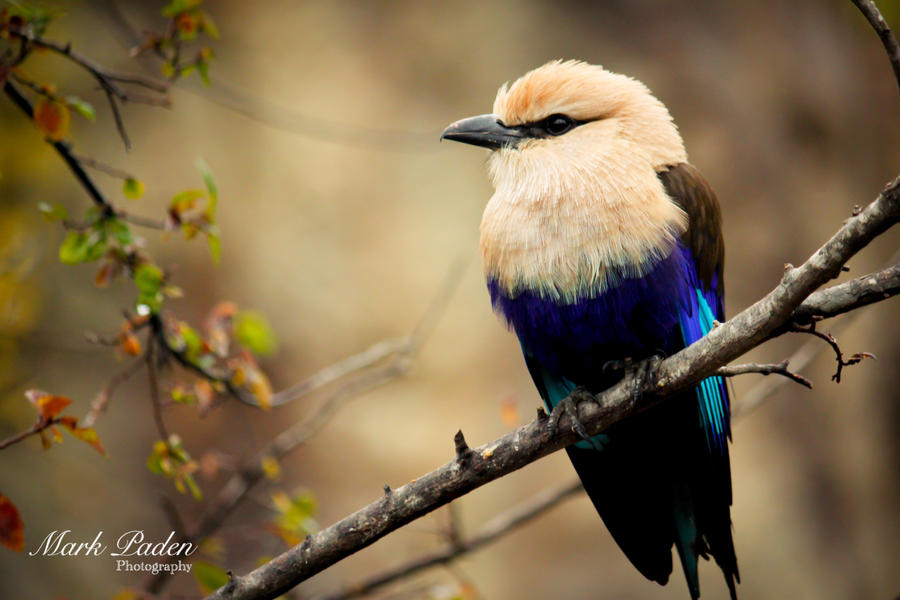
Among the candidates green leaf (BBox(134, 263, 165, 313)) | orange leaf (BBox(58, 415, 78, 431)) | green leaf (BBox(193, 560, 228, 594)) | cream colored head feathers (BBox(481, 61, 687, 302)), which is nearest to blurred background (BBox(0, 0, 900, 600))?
green leaf (BBox(193, 560, 228, 594))

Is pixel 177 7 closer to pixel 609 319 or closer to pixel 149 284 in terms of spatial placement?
pixel 149 284

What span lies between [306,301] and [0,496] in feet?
9.72

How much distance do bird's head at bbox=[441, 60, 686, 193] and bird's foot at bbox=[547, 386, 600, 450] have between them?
618 mm

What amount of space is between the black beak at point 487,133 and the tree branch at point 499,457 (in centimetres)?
92

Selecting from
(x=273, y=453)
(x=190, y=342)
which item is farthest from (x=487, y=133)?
(x=273, y=453)

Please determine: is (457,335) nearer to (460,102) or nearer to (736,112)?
(460,102)

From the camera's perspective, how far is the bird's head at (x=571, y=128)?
2.44m

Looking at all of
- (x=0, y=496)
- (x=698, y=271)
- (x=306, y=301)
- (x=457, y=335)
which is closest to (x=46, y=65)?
(x=306, y=301)

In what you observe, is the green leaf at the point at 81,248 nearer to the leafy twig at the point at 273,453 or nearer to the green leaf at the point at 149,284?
the green leaf at the point at 149,284

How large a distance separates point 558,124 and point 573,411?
0.95m

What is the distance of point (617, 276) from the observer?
220cm

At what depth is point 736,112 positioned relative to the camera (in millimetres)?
5125

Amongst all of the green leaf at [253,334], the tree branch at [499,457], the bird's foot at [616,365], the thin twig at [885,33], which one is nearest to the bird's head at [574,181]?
the bird's foot at [616,365]

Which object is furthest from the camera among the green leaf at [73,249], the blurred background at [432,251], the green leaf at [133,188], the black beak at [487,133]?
the blurred background at [432,251]
